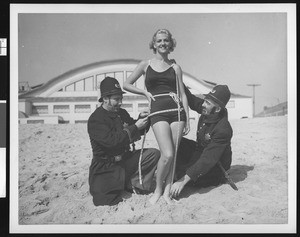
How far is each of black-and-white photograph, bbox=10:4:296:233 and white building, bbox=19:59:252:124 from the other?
1cm

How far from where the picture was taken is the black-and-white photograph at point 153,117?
187 inches

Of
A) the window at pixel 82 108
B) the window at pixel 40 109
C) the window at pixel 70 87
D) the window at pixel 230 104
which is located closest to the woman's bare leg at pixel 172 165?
the window at pixel 230 104

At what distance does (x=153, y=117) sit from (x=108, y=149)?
0.52 m

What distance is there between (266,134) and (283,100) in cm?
38

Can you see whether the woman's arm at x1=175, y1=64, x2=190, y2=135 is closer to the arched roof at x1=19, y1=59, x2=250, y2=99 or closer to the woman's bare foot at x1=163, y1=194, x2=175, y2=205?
the arched roof at x1=19, y1=59, x2=250, y2=99

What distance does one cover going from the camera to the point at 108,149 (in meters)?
4.72

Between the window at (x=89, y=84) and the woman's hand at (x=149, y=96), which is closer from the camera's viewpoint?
the woman's hand at (x=149, y=96)

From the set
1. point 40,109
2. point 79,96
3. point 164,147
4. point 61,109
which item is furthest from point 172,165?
point 40,109

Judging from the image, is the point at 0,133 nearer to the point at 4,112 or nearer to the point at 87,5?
the point at 4,112

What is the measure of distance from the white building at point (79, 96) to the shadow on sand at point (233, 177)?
20.4 inches

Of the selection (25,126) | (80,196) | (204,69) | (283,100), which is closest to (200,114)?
(204,69)

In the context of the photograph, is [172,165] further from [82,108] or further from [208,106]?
[82,108]

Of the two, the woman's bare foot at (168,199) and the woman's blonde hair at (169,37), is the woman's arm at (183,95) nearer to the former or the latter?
the woman's blonde hair at (169,37)

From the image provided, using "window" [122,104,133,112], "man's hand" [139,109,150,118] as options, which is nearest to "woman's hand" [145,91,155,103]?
"man's hand" [139,109,150,118]
